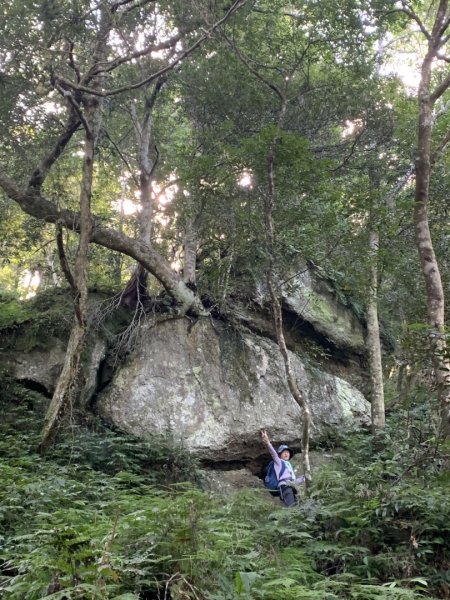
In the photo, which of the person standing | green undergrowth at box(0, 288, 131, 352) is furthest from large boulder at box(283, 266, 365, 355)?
the person standing

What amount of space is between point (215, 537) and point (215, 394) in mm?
6770

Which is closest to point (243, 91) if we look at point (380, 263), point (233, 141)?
point (233, 141)

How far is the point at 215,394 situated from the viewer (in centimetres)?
1037

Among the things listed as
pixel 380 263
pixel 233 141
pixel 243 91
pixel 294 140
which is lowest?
pixel 380 263

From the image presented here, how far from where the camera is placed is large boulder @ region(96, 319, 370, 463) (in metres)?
9.66

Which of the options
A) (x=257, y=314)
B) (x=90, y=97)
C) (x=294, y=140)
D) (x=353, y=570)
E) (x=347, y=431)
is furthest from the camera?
(x=257, y=314)

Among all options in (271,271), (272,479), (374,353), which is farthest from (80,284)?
(374,353)

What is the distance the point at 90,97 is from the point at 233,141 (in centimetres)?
374

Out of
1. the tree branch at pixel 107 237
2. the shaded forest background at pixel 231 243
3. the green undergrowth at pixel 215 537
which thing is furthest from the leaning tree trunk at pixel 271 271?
the tree branch at pixel 107 237

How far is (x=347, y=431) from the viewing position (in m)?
11.2

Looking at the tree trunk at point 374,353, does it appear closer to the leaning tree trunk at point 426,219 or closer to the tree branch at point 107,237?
the leaning tree trunk at point 426,219

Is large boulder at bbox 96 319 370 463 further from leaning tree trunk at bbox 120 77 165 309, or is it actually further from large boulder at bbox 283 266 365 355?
large boulder at bbox 283 266 365 355

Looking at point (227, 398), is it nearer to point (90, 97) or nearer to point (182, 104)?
point (90, 97)

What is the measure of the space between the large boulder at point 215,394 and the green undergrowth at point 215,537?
1.74m
